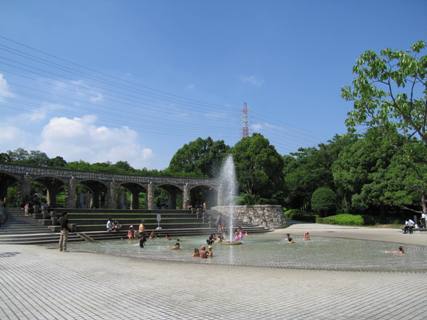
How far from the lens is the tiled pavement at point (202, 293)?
6152mm

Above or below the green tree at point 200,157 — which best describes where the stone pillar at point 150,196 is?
below

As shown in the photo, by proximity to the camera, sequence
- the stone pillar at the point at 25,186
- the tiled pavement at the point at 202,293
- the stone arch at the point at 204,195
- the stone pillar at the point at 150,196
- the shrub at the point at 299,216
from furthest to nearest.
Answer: the stone arch at the point at 204,195 < the shrub at the point at 299,216 < the stone pillar at the point at 150,196 < the stone pillar at the point at 25,186 < the tiled pavement at the point at 202,293

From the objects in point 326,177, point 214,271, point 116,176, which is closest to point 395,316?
point 214,271

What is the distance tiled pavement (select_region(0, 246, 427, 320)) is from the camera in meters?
6.15

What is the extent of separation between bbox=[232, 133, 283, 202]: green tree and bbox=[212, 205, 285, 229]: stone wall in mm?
5858

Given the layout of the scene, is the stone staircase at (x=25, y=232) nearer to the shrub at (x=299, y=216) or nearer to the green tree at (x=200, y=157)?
the shrub at (x=299, y=216)

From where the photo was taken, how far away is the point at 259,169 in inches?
1831

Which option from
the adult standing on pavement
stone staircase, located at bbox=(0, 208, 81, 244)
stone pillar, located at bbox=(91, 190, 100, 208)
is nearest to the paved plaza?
stone staircase, located at bbox=(0, 208, 81, 244)

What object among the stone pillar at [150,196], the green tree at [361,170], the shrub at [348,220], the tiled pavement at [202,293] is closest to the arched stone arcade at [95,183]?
the stone pillar at [150,196]

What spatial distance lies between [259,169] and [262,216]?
29.0 ft

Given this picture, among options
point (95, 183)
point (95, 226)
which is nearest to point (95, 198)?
point (95, 183)

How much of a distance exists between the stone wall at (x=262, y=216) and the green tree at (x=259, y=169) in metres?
5.86

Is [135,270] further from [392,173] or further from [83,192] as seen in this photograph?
[83,192]

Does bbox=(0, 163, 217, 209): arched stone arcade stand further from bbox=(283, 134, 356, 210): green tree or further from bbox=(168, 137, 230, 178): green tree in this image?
bbox=(283, 134, 356, 210): green tree
